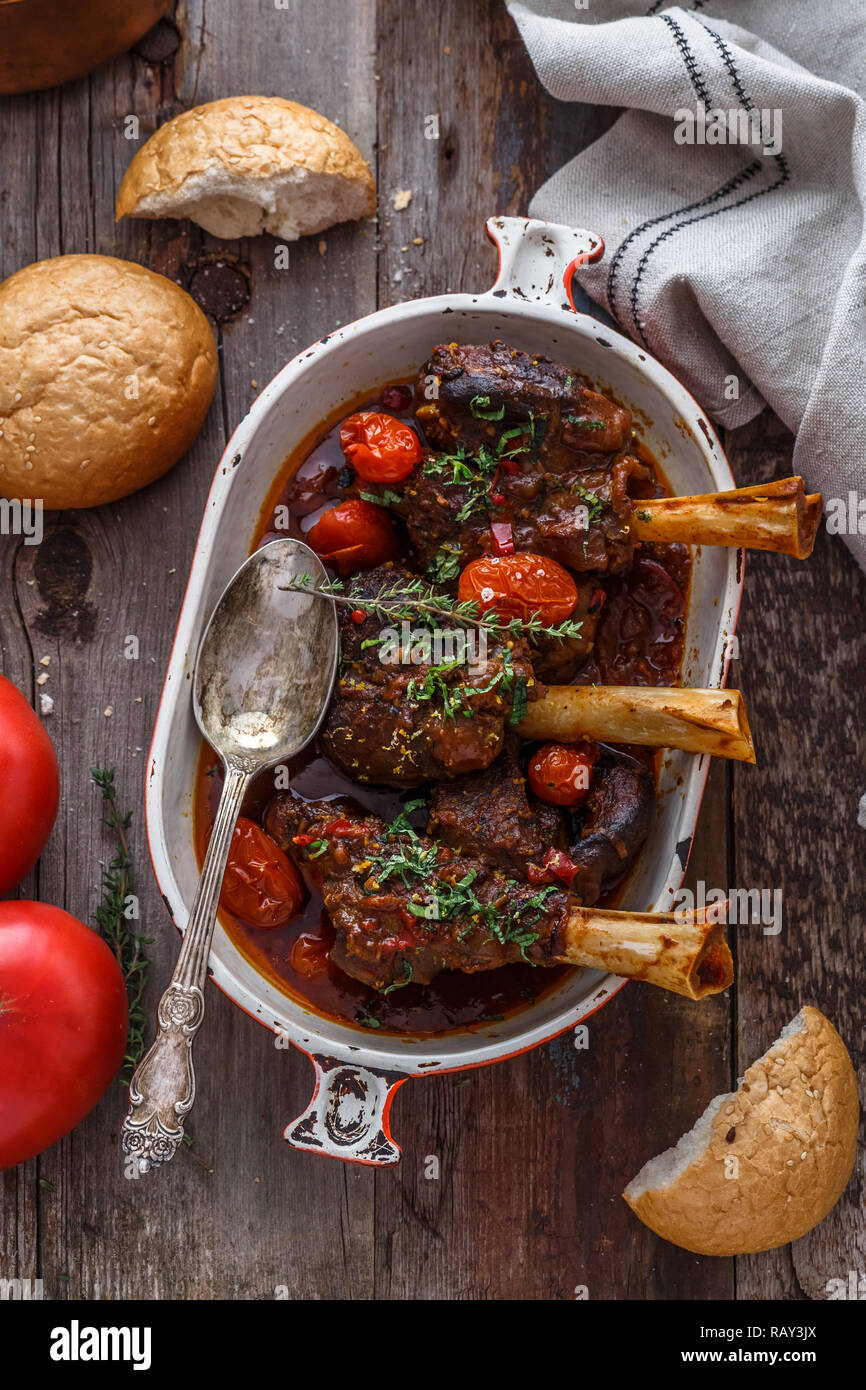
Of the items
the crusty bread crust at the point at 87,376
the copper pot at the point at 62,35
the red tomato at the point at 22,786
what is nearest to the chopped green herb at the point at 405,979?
the red tomato at the point at 22,786

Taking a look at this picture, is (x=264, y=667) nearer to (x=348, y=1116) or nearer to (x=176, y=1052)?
(x=176, y=1052)

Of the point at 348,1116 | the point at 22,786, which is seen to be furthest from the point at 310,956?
the point at 22,786

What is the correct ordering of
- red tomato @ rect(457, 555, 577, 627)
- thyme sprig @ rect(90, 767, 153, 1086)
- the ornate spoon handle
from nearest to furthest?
the ornate spoon handle → red tomato @ rect(457, 555, 577, 627) → thyme sprig @ rect(90, 767, 153, 1086)

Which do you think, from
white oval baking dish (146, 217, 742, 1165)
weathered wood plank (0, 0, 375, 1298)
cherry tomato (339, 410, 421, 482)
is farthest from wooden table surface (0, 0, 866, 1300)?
cherry tomato (339, 410, 421, 482)

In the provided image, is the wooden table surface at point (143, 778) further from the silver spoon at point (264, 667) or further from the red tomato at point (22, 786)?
the silver spoon at point (264, 667)

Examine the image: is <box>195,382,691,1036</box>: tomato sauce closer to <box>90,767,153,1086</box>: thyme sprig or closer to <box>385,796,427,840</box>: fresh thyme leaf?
<box>385,796,427,840</box>: fresh thyme leaf
